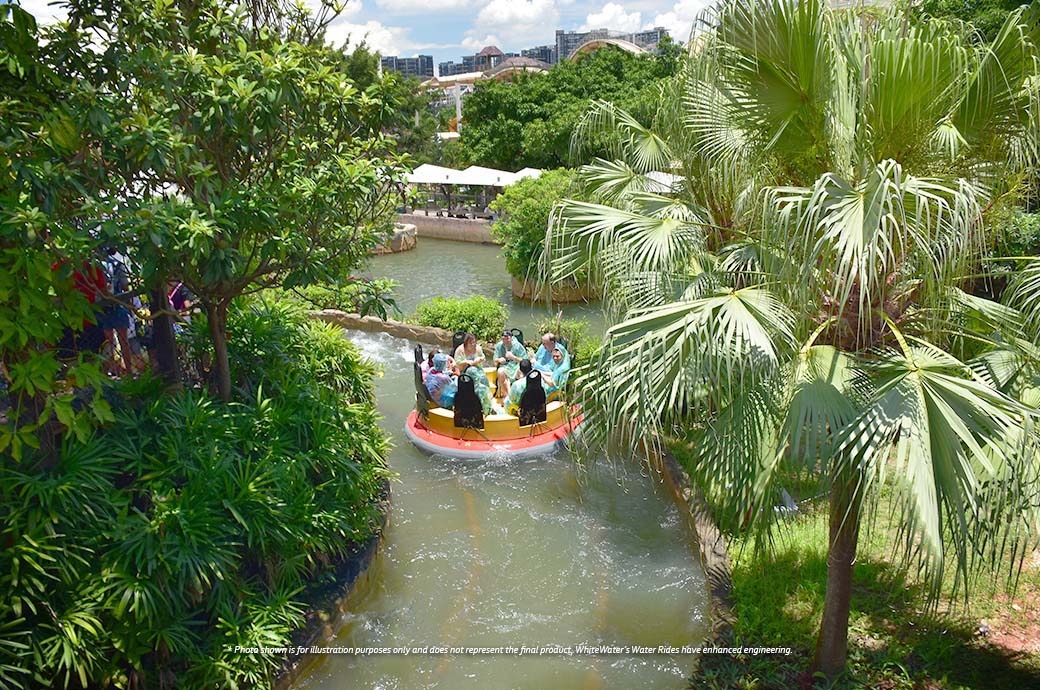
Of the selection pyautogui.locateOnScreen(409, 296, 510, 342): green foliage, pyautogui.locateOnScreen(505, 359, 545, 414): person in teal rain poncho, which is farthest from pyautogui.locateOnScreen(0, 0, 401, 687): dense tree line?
pyautogui.locateOnScreen(409, 296, 510, 342): green foliage

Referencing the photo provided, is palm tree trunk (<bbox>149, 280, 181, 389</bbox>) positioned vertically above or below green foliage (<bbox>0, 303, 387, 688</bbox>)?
above

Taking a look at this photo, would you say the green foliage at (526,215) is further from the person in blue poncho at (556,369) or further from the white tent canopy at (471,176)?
the white tent canopy at (471,176)

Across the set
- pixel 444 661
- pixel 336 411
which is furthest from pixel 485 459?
pixel 444 661

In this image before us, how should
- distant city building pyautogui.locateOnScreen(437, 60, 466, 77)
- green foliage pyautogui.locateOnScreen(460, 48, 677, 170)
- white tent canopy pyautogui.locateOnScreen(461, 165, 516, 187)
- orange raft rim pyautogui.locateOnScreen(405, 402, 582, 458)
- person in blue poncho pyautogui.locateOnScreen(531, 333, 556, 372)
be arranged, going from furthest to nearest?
distant city building pyautogui.locateOnScreen(437, 60, 466, 77) → green foliage pyautogui.locateOnScreen(460, 48, 677, 170) → white tent canopy pyautogui.locateOnScreen(461, 165, 516, 187) → person in blue poncho pyautogui.locateOnScreen(531, 333, 556, 372) → orange raft rim pyautogui.locateOnScreen(405, 402, 582, 458)

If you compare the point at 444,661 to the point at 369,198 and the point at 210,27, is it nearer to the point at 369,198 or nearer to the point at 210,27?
the point at 369,198

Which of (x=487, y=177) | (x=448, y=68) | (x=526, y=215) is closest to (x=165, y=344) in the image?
(x=526, y=215)

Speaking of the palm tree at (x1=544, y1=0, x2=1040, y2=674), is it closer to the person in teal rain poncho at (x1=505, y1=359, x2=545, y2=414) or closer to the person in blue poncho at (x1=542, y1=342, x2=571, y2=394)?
the person in teal rain poncho at (x1=505, y1=359, x2=545, y2=414)

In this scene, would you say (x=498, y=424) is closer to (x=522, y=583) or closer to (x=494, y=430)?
(x=494, y=430)

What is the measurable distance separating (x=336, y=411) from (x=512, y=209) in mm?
9999

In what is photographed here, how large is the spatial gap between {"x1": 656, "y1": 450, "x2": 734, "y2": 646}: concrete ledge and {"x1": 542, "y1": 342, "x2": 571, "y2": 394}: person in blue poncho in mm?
1638

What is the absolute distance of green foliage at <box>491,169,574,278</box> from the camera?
50.4ft

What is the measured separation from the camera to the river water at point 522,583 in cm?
543

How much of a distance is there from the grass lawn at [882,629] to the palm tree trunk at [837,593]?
0.41 ft

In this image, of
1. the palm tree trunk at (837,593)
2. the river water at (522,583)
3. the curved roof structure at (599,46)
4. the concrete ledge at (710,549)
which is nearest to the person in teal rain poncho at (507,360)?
the river water at (522,583)
